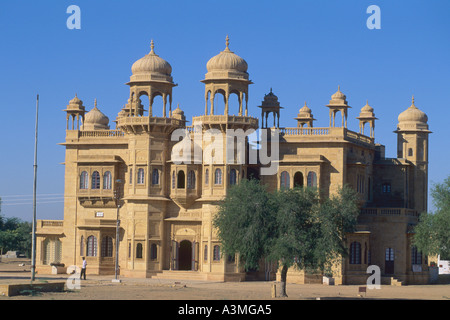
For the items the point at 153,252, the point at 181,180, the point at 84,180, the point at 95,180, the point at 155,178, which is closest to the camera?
the point at 153,252

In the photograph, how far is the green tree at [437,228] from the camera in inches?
2441

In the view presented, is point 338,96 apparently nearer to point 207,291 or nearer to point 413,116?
point 413,116

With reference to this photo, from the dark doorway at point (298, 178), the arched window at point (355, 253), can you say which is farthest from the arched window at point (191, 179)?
the arched window at point (355, 253)

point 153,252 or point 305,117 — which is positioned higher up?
point 305,117

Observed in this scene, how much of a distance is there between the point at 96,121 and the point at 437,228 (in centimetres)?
2906

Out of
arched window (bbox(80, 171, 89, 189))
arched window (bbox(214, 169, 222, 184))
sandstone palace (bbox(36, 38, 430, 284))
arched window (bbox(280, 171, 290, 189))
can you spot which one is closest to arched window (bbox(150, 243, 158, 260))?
sandstone palace (bbox(36, 38, 430, 284))

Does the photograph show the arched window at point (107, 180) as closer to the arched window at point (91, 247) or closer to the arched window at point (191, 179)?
the arched window at point (91, 247)

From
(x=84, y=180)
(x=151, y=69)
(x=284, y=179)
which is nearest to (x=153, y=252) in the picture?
(x=84, y=180)

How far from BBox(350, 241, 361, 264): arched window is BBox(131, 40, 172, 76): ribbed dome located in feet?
56.0

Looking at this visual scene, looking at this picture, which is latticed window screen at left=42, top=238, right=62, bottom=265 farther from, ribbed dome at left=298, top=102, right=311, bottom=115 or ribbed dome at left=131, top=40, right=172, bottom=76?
ribbed dome at left=298, top=102, right=311, bottom=115

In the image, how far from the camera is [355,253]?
66.7 m
